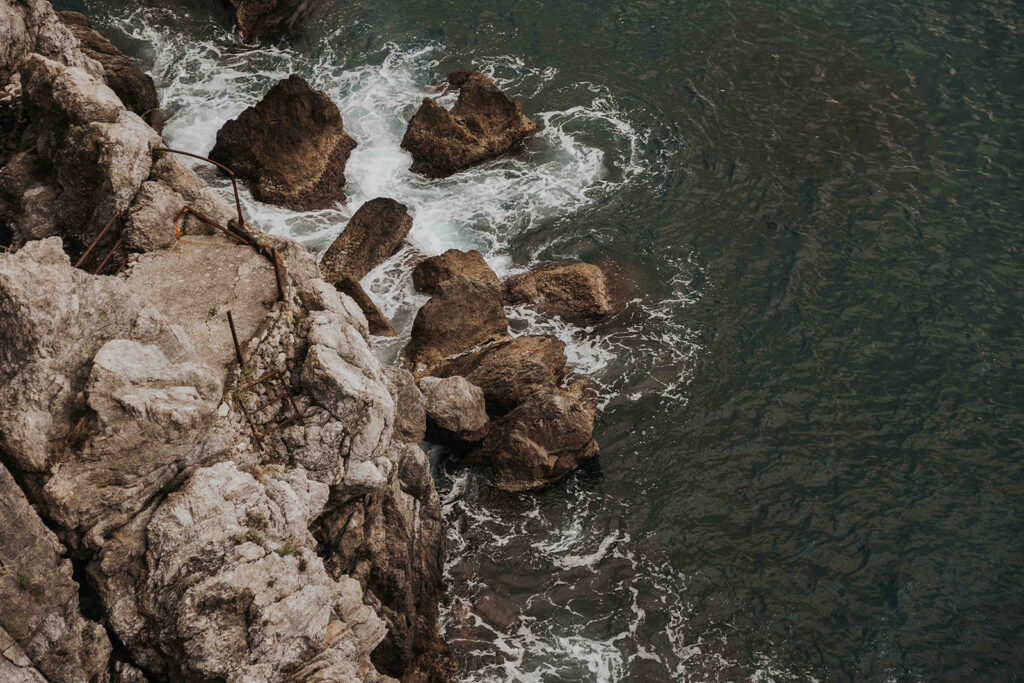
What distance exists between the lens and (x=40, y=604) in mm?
11984

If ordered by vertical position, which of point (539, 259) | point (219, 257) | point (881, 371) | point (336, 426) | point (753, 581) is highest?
point (219, 257)

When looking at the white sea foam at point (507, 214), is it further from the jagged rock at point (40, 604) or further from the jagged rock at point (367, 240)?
the jagged rock at point (40, 604)

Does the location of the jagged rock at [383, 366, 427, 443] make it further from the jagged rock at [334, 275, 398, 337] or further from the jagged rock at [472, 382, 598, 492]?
the jagged rock at [334, 275, 398, 337]

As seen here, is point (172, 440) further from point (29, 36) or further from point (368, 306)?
point (29, 36)

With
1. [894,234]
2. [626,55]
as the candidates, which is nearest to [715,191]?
[894,234]

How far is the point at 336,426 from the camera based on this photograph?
15727 millimetres

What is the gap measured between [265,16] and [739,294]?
27.6m

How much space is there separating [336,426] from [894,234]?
24912 mm

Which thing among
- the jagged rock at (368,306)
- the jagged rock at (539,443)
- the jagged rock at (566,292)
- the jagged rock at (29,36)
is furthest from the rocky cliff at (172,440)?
the jagged rock at (566,292)

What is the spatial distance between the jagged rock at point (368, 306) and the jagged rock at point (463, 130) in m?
8.45

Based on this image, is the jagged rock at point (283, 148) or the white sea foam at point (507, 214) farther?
the jagged rock at point (283, 148)

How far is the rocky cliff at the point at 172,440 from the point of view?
41.3ft

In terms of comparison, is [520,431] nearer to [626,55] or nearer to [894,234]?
[894,234]

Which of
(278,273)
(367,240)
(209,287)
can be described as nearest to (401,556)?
(278,273)
